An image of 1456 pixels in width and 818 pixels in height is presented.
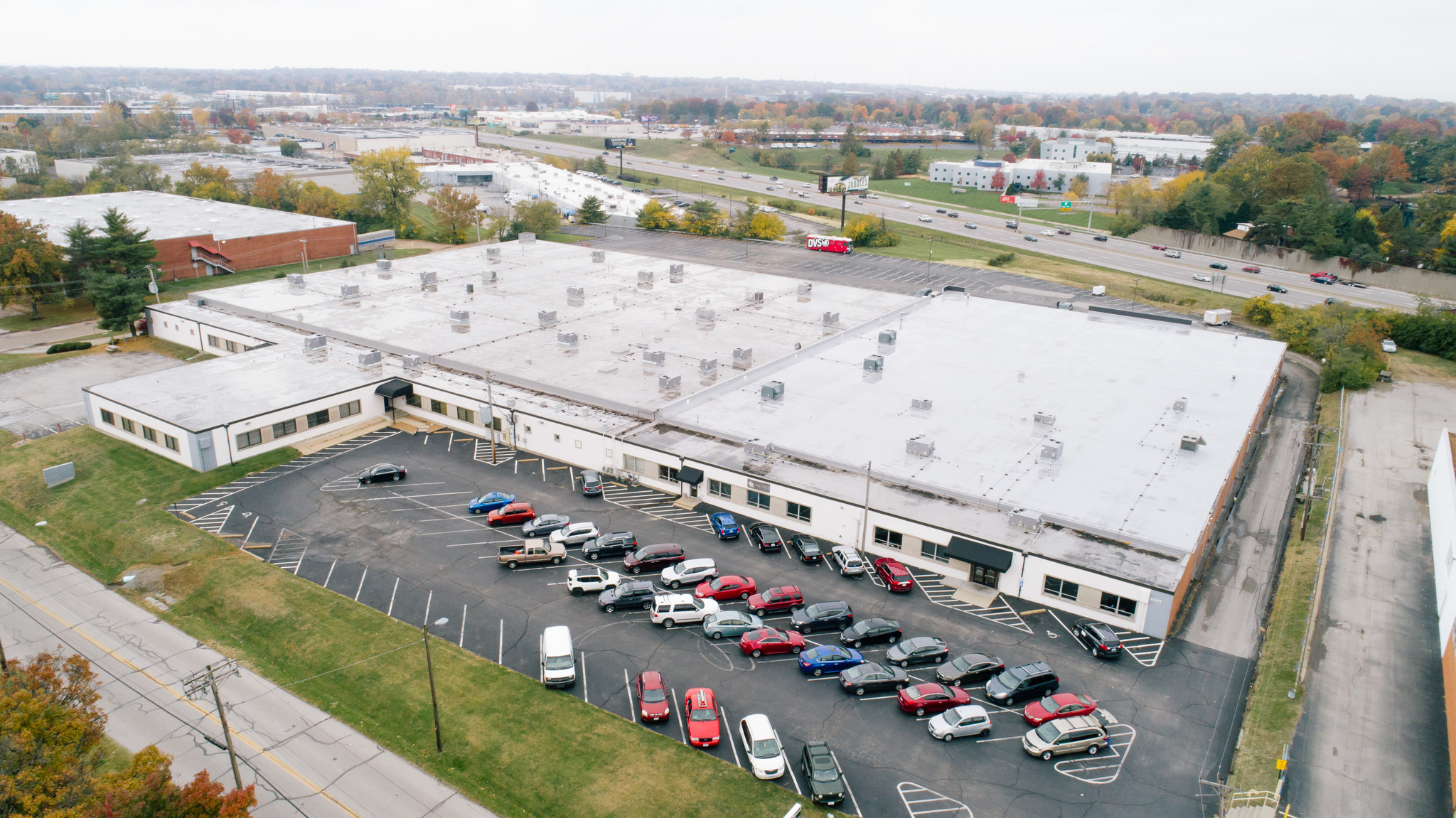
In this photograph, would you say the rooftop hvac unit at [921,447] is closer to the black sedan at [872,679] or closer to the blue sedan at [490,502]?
the black sedan at [872,679]

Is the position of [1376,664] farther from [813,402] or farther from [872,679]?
[813,402]

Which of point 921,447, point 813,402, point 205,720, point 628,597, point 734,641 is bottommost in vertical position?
point 205,720

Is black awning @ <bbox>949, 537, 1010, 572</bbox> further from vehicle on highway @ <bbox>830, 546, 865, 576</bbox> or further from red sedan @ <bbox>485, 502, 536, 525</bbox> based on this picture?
red sedan @ <bbox>485, 502, 536, 525</bbox>

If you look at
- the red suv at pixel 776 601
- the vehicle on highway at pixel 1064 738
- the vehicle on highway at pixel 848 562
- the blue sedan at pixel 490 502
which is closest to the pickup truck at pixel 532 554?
the blue sedan at pixel 490 502

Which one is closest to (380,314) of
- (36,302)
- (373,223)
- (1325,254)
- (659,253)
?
(36,302)

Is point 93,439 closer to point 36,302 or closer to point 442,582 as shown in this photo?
point 442,582

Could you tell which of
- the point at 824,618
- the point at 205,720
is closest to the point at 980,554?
the point at 824,618

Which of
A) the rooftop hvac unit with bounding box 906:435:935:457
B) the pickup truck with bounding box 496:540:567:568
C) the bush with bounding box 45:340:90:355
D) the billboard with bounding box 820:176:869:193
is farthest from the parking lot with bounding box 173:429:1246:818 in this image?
the billboard with bounding box 820:176:869:193
